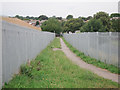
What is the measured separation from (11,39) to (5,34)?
24.8 inches

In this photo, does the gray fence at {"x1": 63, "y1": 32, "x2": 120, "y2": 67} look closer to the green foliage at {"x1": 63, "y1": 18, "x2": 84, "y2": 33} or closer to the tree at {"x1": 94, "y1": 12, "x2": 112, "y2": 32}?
the tree at {"x1": 94, "y1": 12, "x2": 112, "y2": 32}

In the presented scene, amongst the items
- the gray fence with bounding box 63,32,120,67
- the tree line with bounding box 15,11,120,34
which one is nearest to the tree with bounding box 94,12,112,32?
the tree line with bounding box 15,11,120,34

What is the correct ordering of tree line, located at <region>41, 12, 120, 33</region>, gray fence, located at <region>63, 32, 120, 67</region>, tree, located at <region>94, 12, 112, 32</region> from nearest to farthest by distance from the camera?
gray fence, located at <region>63, 32, 120, 67</region>
tree line, located at <region>41, 12, 120, 33</region>
tree, located at <region>94, 12, 112, 32</region>

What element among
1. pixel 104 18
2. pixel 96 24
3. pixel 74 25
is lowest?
pixel 96 24

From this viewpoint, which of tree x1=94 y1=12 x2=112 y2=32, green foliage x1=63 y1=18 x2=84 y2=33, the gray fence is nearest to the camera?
the gray fence

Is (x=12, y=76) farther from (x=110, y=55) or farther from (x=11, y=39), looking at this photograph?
(x=110, y=55)

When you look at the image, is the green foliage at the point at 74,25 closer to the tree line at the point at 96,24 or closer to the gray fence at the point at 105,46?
the tree line at the point at 96,24

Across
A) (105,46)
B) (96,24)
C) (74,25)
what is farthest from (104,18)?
(105,46)

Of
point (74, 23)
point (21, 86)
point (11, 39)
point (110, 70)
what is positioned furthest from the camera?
point (74, 23)

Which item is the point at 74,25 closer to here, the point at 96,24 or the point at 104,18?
the point at 104,18

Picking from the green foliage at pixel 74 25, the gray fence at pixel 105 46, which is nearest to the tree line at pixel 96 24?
the green foliage at pixel 74 25

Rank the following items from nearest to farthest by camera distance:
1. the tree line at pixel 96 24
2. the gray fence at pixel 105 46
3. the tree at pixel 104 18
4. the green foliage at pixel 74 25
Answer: the gray fence at pixel 105 46 → the tree line at pixel 96 24 → the tree at pixel 104 18 → the green foliage at pixel 74 25

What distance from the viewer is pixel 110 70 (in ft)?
27.3

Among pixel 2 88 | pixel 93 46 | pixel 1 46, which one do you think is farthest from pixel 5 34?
pixel 93 46
